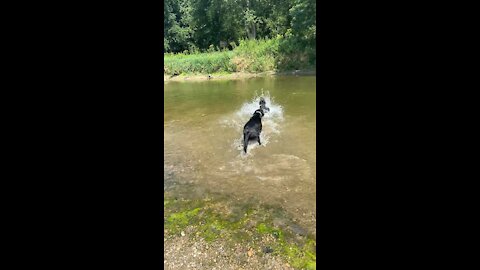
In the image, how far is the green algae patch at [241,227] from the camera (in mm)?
3047

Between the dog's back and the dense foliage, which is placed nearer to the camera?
the dog's back

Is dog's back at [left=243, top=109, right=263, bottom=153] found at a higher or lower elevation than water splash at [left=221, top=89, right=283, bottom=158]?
higher

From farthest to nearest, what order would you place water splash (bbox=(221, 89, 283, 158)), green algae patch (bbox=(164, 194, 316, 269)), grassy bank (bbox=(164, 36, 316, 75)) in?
grassy bank (bbox=(164, 36, 316, 75)) → water splash (bbox=(221, 89, 283, 158)) → green algae patch (bbox=(164, 194, 316, 269))

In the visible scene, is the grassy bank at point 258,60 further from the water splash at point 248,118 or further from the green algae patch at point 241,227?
the green algae patch at point 241,227

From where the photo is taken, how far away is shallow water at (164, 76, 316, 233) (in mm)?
4289

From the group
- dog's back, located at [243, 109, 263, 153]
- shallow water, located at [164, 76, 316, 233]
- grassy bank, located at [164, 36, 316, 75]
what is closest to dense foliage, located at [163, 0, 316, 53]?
grassy bank, located at [164, 36, 316, 75]

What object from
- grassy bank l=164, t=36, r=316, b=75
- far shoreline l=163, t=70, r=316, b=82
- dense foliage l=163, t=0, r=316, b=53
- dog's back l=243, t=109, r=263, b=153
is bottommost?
far shoreline l=163, t=70, r=316, b=82

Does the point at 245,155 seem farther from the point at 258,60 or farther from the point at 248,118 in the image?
the point at 258,60

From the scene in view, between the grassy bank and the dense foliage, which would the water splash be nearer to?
the grassy bank

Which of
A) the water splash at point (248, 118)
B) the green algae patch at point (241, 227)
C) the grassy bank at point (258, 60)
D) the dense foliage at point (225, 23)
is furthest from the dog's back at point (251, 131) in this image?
the dense foliage at point (225, 23)

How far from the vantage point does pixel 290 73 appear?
19234 mm
